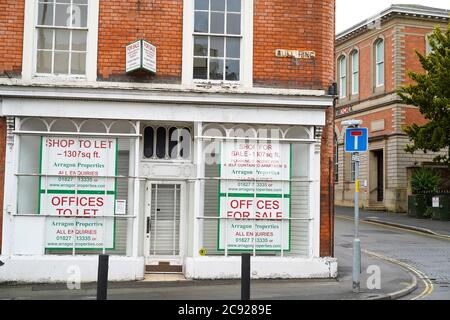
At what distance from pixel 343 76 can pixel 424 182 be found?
12910 millimetres

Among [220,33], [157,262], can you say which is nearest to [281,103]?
[220,33]

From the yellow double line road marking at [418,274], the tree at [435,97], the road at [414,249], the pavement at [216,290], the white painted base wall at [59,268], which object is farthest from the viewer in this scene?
the tree at [435,97]

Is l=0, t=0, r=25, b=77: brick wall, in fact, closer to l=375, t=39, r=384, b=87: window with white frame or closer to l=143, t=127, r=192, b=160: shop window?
Result: l=143, t=127, r=192, b=160: shop window

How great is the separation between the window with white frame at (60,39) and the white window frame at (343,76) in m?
30.2

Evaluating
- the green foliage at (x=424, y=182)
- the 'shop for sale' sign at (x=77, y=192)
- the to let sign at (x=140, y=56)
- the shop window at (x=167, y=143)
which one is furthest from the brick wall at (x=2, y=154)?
the green foliage at (x=424, y=182)

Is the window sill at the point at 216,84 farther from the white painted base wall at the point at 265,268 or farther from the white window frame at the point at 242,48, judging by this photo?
the white painted base wall at the point at 265,268

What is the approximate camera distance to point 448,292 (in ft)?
35.5

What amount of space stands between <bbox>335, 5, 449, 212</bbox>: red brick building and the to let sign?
940 inches

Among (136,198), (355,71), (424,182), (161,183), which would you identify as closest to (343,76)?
(355,71)

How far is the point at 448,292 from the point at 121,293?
20.4 feet

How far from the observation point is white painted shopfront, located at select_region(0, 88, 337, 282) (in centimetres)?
1141

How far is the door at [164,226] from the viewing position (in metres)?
12.2

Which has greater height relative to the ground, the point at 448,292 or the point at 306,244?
the point at 306,244

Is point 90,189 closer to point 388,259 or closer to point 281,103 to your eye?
point 281,103
